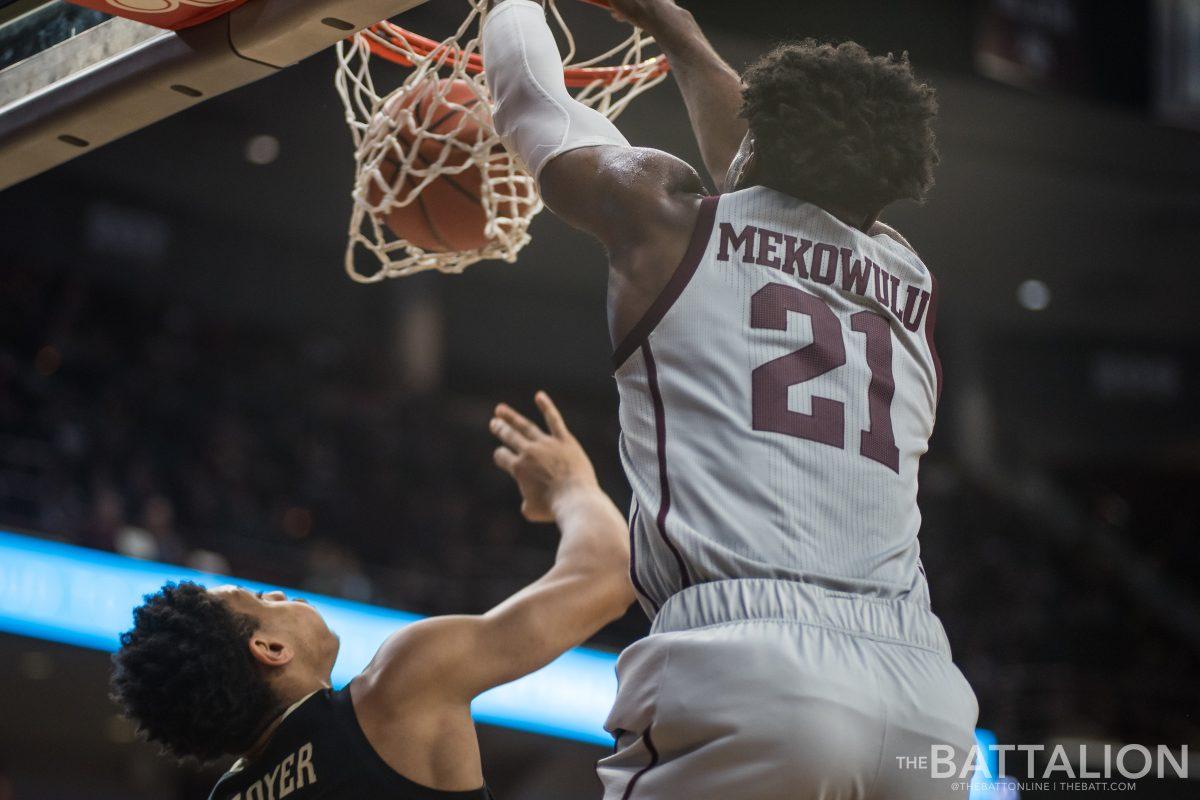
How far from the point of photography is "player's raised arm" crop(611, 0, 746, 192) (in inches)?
85.0

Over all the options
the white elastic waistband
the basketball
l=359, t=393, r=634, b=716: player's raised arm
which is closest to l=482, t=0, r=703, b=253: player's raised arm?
the white elastic waistband

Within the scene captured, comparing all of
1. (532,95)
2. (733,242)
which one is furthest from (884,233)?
(532,95)

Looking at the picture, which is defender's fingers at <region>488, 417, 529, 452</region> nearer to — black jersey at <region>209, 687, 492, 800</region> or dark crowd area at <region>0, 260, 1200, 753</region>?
black jersey at <region>209, 687, 492, 800</region>

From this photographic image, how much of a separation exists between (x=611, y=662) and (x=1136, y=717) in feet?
16.4

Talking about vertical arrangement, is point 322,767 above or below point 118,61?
below

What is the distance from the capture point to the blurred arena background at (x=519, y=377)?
29.2 feet

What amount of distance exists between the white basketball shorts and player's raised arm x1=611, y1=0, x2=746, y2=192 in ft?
2.47

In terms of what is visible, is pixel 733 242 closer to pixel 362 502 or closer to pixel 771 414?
pixel 771 414

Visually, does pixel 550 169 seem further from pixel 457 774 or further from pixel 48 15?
pixel 48 15

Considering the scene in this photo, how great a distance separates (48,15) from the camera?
2.62m

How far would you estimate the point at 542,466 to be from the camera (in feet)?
9.29

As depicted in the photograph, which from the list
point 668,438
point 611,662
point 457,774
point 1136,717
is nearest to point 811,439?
point 668,438

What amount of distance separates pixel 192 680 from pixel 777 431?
125 cm

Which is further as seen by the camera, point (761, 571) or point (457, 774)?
point (457, 774)
